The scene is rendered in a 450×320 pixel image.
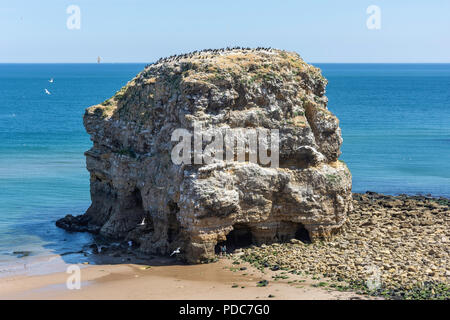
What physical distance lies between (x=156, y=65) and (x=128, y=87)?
108 inches

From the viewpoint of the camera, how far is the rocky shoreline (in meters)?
28.9

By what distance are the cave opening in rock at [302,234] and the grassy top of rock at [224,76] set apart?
5401 mm

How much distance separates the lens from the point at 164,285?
1192 inches

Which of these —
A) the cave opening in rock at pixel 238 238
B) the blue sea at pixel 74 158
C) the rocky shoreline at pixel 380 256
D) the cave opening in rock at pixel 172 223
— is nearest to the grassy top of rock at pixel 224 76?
the cave opening in rock at pixel 172 223

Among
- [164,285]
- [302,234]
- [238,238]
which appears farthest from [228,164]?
A: [164,285]

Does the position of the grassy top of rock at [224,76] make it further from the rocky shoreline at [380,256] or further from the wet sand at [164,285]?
the wet sand at [164,285]

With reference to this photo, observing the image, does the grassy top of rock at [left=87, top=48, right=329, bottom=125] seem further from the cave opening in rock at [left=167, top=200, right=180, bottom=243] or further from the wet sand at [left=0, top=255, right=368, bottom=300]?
the wet sand at [left=0, top=255, right=368, bottom=300]

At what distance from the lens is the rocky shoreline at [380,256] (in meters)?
28.9

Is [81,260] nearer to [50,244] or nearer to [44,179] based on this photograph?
[50,244]

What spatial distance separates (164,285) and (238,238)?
596cm

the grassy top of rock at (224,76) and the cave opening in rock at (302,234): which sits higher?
the grassy top of rock at (224,76)

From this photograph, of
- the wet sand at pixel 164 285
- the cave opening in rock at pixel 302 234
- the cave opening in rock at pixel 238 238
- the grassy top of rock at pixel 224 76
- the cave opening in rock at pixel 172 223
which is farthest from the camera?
the cave opening in rock at pixel 302 234

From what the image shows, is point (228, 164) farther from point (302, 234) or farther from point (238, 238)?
point (302, 234)

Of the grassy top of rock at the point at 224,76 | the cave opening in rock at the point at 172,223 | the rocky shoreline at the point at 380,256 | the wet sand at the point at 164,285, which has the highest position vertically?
the grassy top of rock at the point at 224,76
